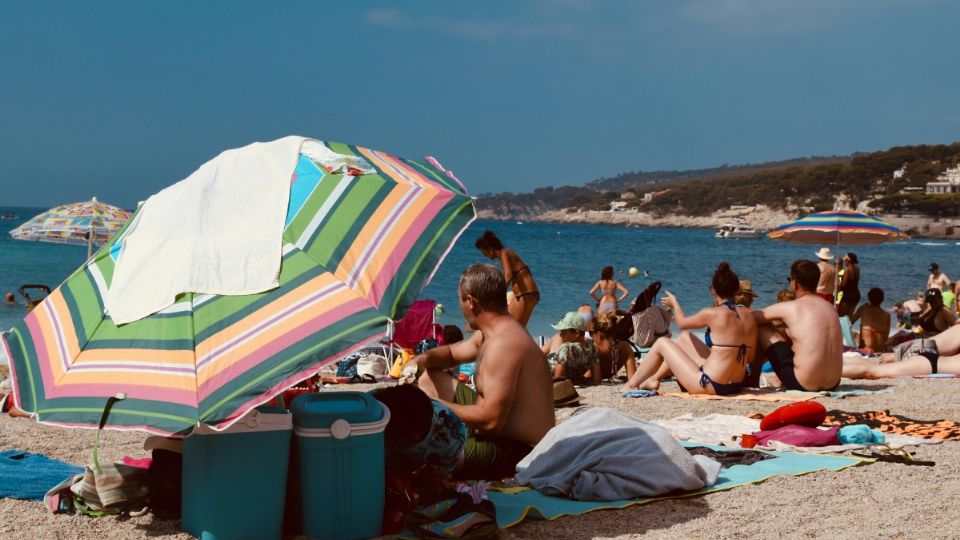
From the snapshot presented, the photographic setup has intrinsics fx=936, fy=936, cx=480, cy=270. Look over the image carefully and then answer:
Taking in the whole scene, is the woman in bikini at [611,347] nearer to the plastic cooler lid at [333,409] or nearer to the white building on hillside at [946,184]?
the plastic cooler lid at [333,409]

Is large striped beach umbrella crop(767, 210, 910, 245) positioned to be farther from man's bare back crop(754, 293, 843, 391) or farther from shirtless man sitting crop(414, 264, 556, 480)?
shirtless man sitting crop(414, 264, 556, 480)

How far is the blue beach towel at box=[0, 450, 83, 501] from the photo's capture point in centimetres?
391

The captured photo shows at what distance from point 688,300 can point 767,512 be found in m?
22.5

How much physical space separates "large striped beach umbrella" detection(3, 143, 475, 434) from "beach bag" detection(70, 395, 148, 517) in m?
0.54

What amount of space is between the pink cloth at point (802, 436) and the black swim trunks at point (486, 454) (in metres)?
1.63

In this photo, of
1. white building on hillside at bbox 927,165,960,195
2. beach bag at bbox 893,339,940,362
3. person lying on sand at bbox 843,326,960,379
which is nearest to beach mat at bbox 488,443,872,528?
person lying on sand at bbox 843,326,960,379

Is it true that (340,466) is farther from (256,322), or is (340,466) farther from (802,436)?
(802,436)

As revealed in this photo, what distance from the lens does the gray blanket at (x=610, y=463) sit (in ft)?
12.6

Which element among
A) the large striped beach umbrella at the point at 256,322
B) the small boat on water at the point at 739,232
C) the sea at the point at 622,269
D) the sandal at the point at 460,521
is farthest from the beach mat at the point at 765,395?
the small boat on water at the point at 739,232

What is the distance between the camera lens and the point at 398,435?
3.47 m

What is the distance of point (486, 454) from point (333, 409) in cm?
96

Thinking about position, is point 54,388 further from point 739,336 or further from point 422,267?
point 739,336

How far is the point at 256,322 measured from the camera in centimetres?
295

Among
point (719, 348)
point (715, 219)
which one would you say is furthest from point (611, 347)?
point (715, 219)
